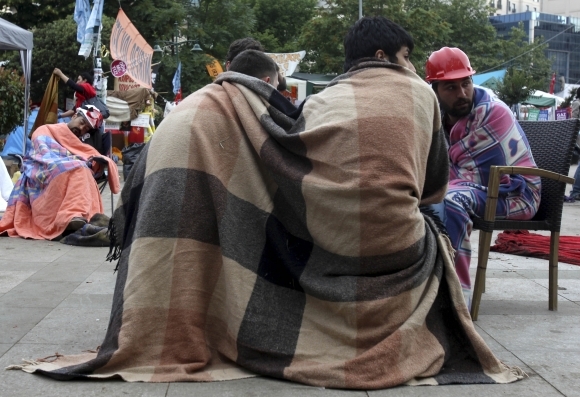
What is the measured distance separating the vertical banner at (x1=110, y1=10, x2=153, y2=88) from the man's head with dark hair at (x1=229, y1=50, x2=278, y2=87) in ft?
42.0

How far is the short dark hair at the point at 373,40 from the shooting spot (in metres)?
3.61

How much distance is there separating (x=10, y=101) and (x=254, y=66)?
9.24 m

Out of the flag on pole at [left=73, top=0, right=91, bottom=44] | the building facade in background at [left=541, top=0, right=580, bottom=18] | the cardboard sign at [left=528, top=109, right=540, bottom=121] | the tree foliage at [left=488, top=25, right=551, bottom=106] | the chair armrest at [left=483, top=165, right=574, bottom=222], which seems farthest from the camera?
the building facade in background at [left=541, top=0, right=580, bottom=18]

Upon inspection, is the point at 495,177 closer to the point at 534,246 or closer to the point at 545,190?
the point at 545,190

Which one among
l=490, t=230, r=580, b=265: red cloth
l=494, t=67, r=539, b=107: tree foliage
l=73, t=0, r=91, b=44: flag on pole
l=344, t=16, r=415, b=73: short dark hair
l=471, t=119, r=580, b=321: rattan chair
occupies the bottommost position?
l=494, t=67, r=539, b=107: tree foliage

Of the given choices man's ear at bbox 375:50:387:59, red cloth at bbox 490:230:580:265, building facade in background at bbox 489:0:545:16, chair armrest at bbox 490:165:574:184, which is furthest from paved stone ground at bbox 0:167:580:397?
building facade in background at bbox 489:0:545:16

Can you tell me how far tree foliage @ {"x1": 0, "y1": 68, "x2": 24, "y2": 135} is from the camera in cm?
1237

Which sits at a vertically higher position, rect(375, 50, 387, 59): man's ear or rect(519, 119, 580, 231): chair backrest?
rect(375, 50, 387, 59): man's ear

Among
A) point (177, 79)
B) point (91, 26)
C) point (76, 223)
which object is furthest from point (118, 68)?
point (76, 223)

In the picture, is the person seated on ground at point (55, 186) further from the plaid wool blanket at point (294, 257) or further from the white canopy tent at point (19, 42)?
the white canopy tent at point (19, 42)

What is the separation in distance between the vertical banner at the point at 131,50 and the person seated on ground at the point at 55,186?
9.11 m

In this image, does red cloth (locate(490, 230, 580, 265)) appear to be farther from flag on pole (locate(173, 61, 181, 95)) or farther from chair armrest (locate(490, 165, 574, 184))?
flag on pole (locate(173, 61, 181, 95))

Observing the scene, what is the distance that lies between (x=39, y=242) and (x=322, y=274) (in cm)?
455

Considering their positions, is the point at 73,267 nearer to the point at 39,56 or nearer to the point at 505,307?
the point at 505,307
